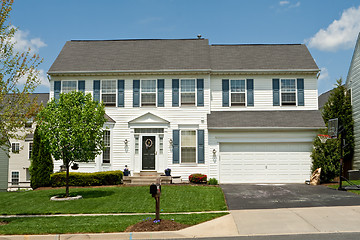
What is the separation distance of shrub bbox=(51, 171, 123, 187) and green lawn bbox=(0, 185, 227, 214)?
6.84 ft

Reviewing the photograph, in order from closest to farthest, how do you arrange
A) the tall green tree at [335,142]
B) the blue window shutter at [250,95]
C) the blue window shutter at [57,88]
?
the tall green tree at [335,142] < the blue window shutter at [250,95] < the blue window shutter at [57,88]

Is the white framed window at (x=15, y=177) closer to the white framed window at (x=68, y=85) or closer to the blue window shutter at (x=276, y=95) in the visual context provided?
the white framed window at (x=68, y=85)

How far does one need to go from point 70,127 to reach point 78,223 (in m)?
5.78

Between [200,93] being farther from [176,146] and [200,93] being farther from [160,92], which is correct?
[176,146]

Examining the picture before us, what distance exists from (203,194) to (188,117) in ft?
21.9

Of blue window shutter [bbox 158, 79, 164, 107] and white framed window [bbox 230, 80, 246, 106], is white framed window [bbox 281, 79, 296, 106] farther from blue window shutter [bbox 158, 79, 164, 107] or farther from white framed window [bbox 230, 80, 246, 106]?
blue window shutter [bbox 158, 79, 164, 107]

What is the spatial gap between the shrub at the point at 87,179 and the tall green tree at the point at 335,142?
1069 cm

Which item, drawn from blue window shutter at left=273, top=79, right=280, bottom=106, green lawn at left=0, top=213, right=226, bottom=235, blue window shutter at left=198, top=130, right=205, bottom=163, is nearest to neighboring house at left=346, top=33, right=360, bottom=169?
blue window shutter at left=273, top=79, right=280, bottom=106

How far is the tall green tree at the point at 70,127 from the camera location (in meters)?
15.9

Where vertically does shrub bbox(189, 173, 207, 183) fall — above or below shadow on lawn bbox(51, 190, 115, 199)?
above

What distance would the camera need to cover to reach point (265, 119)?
70.4ft

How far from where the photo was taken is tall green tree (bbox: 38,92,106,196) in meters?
15.9

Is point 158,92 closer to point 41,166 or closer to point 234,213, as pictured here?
point 41,166

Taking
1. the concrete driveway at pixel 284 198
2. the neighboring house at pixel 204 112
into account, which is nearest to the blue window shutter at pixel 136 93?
the neighboring house at pixel 204 112
